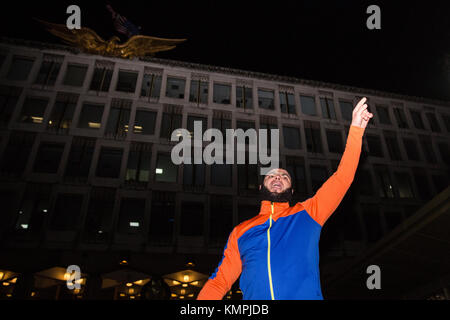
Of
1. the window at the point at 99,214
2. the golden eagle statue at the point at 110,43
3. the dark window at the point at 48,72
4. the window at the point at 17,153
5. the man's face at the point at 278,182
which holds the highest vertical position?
the golden eagle statue at the point at 110,43

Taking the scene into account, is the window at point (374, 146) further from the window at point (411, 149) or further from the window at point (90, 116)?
the window at point (90, 116)

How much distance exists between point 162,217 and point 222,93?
1200 cm

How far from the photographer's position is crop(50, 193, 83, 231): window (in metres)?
19.3

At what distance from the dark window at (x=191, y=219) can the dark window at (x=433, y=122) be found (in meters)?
23.5

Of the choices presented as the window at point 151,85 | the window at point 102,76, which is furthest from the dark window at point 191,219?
the window at point 102,76

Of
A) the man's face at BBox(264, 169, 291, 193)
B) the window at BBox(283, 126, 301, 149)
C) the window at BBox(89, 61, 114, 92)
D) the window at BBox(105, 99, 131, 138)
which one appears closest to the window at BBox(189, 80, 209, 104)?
the window at BBox(105, 99, 131, 138)

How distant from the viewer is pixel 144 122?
931 inches

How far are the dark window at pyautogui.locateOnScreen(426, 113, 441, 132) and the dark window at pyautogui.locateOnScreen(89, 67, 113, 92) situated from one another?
96.6 feet

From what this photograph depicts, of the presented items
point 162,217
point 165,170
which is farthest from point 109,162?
point 162,217

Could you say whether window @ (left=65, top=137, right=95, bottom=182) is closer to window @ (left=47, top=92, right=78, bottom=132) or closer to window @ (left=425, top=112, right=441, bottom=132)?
window @ (left=47, top=92, right=78, bottom=132)

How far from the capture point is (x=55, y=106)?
22656mm

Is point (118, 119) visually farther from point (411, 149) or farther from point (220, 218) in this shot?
point (411, 149)

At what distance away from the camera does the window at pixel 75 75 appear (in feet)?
78.3
